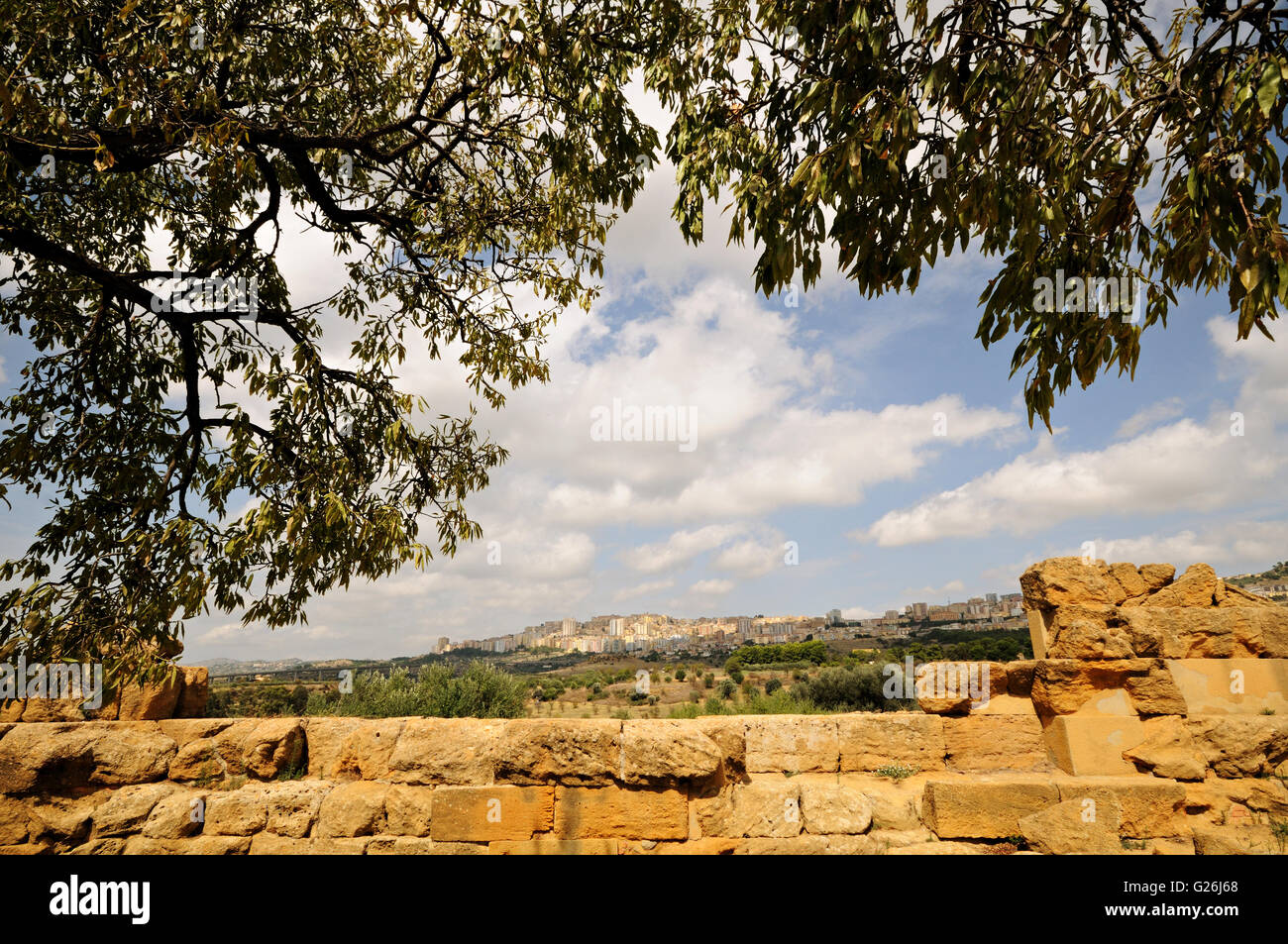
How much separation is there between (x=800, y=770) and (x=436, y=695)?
7.27m

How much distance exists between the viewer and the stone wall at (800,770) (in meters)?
4.77

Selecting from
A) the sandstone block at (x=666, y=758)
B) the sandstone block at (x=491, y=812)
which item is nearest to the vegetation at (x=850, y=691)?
the sandstone block at (x=666, y=758)

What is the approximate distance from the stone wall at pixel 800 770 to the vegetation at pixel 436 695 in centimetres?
478

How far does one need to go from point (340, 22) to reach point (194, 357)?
13.5 feet

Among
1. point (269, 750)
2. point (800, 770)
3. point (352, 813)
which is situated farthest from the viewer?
point (800, 770)

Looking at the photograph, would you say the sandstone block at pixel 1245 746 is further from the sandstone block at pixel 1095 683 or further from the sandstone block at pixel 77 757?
the sandstone block at pixel 77 757

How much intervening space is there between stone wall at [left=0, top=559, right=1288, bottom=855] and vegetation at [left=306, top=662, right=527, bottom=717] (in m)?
4.78

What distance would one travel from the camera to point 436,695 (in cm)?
1120

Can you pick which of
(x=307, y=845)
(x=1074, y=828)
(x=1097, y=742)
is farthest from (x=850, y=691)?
(x=307, y=845)

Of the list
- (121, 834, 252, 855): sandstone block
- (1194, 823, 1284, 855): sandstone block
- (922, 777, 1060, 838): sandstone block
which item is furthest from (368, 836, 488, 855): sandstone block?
(1194, 823, 1284, 855): sandstone block

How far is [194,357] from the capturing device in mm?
7305

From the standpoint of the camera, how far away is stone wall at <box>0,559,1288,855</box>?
15.6 feet

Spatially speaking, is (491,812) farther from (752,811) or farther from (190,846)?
(190,846)
